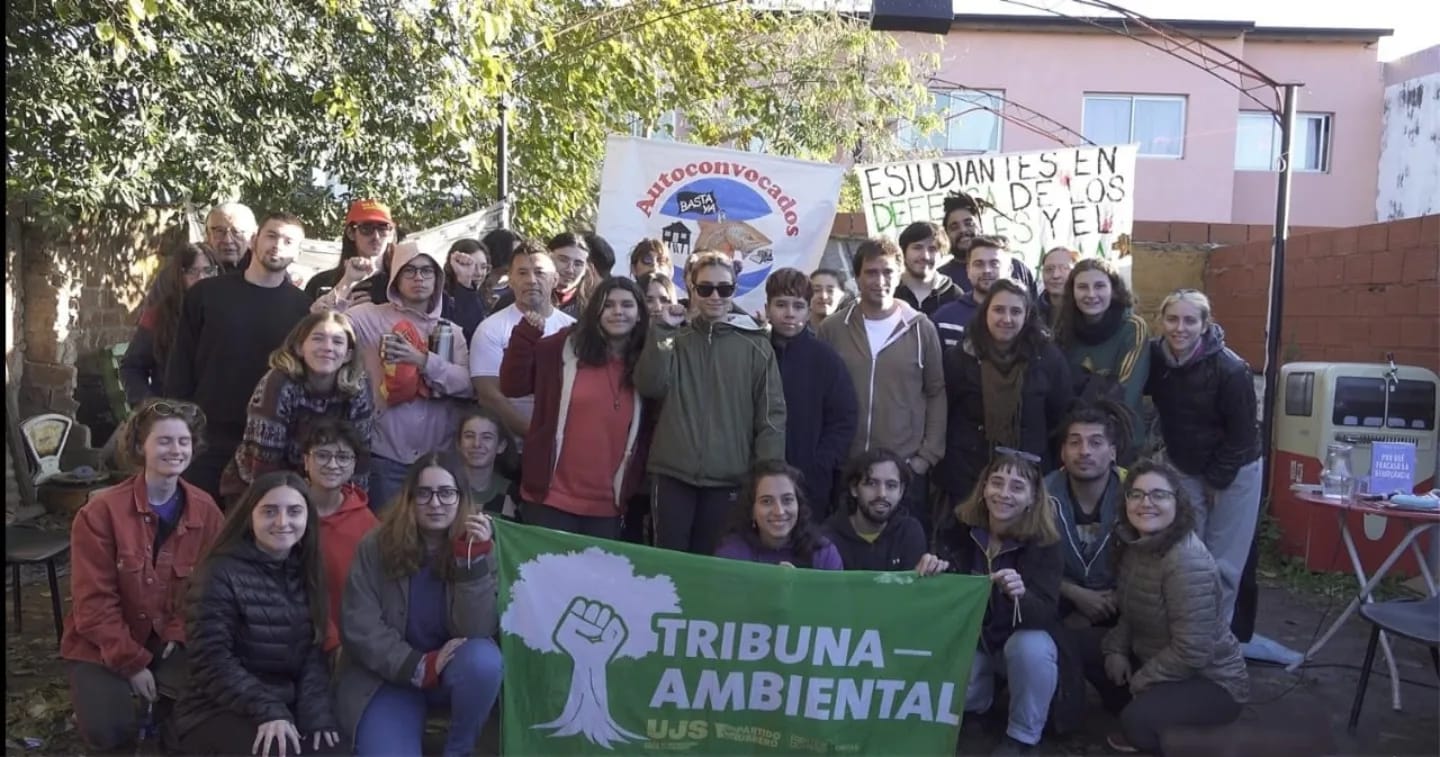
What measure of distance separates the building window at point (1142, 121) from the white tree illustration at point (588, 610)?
18.2 meters

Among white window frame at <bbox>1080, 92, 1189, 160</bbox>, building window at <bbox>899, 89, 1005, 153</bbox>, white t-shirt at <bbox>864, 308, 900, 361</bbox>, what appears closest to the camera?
white t-shirt at <bbox>864, 308, 900, 361</bbox>

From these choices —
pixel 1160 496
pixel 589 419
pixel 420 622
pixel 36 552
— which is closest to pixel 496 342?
pixel 589 419

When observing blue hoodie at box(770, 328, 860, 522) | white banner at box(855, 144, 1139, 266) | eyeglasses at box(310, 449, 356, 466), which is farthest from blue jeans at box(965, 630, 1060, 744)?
white banner at box(855, 144, 1139, 266)

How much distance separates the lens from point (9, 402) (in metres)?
8.05

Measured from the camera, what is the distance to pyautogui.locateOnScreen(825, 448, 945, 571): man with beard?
174 inches

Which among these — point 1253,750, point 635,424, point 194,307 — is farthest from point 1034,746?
point 194,307

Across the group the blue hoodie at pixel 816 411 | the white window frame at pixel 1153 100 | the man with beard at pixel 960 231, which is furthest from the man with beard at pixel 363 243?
the white window frame at pixel 1153 100

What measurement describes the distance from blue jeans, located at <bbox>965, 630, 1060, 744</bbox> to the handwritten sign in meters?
2.27

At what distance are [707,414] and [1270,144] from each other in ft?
64.8

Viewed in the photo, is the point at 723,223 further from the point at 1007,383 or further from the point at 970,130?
the point at 970,130

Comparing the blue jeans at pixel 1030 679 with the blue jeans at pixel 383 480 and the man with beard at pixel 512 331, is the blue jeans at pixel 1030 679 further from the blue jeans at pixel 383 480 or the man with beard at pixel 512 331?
the blue jeans at pixel 383 480

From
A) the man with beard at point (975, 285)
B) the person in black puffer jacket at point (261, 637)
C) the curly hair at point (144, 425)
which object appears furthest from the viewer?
the man with beard at point (975, 285)

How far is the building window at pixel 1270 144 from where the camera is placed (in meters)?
20.9

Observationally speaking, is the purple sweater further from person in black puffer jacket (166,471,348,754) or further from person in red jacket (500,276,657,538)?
person in black puffer jacket (166,471,348,754)
